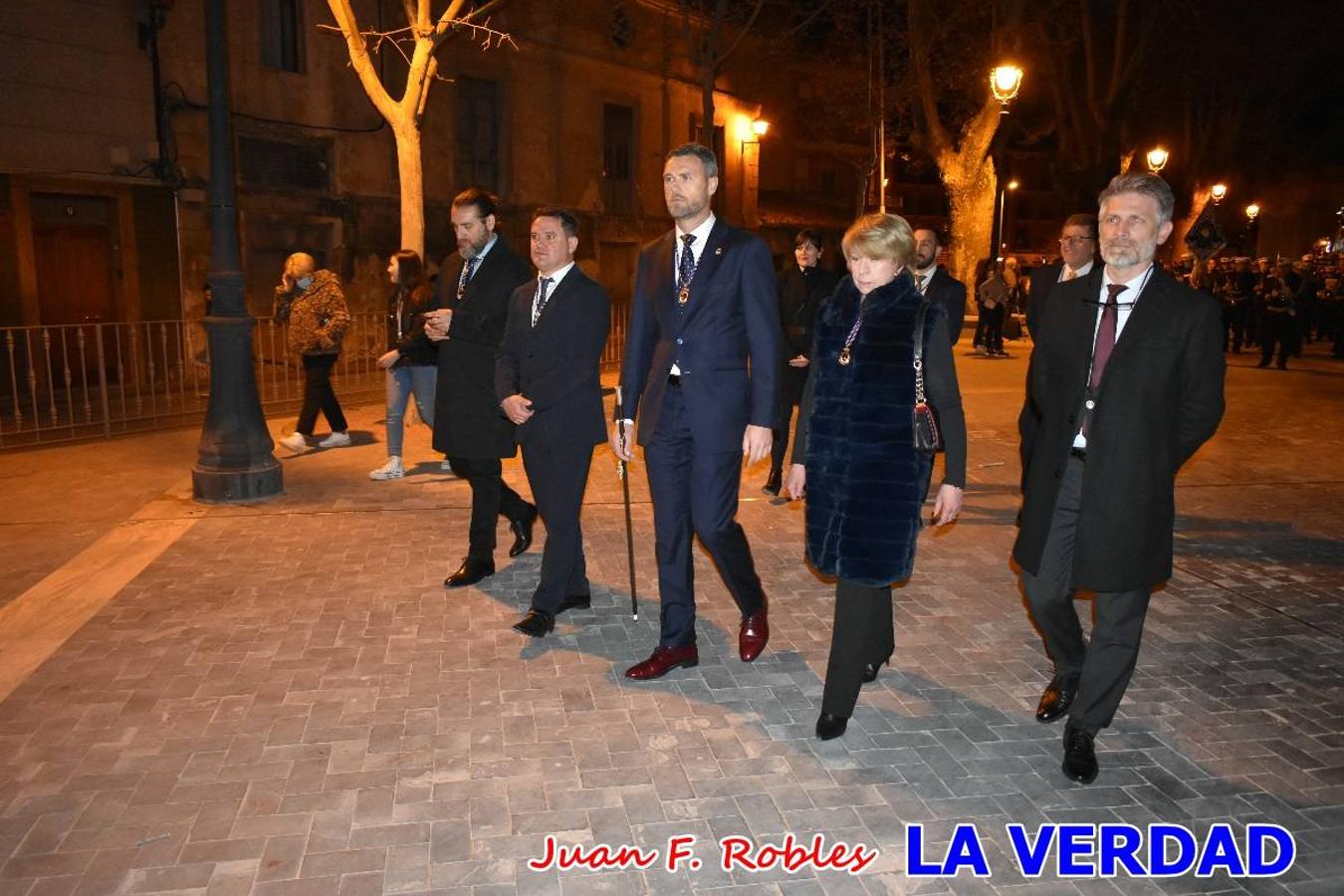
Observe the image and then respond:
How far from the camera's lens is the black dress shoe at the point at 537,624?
5223 millimetres

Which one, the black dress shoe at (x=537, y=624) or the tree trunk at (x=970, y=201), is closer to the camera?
the black dress shoe at (x=537, y=624)

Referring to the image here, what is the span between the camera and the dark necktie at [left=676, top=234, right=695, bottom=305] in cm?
460

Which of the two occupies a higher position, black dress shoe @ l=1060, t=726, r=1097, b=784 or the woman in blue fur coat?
the woman in blue fur coat

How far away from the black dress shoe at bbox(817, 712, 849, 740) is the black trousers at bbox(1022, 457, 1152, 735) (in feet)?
2.80

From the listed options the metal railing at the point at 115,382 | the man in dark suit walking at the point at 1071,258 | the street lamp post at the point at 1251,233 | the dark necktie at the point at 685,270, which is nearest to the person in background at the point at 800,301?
the man in dark suit walking at the point at 1071,258

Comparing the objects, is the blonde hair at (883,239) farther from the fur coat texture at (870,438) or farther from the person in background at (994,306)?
the person in background at (994,306)

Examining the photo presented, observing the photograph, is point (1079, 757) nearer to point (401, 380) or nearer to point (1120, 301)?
point (1120, 301)

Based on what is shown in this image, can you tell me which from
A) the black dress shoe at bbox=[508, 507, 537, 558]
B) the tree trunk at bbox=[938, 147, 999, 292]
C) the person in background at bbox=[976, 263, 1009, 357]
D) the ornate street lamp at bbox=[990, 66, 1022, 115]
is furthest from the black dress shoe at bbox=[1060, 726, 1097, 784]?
the tree trunk at bbox=[938, 147, 999, 292]

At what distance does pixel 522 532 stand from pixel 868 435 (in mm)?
3308

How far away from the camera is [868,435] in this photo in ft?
12.8

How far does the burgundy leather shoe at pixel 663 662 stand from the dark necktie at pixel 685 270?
1.59 m

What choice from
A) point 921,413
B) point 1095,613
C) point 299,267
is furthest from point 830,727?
point 299,267

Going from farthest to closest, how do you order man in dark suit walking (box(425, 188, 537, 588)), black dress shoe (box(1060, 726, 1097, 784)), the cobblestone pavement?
man in dark suit walking (box(425, 188, 537, 588))
black dress shoe (box(1060, 726, 1097, 784))
the cobblestone pavement

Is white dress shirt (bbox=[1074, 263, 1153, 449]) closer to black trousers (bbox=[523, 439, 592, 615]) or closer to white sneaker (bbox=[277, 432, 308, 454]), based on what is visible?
black trousers (bbox=[523, 439, 592, 615])
